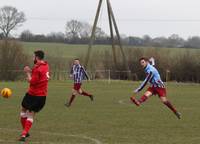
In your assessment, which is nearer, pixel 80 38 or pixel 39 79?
pixel 39 79

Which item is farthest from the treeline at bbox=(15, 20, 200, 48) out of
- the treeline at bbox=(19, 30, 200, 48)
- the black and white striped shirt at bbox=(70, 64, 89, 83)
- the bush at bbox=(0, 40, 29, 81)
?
the black and white striped shirt at bbox=(70, 64, 89, 83)

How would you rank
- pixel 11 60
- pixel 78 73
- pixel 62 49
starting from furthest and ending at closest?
pixel 62 49
pixel 11 60
pixel 78 73

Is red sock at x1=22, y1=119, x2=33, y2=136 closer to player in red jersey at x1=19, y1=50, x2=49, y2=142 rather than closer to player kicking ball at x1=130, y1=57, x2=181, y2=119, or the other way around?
player in red jersey at x1=19, y1=50, x2=49, y2=142

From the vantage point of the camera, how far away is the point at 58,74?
201 feet

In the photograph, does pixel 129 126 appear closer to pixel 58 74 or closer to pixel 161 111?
pixel 161 111

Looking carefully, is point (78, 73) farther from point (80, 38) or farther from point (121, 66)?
point (80, 38)

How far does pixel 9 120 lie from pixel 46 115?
2.01 metres

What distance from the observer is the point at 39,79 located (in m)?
12.2

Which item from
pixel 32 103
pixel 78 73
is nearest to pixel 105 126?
pixel 32 103

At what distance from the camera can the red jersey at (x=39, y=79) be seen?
479 inches

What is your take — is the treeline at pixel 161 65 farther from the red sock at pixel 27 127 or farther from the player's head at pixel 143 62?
the red sock at pixel 27 127

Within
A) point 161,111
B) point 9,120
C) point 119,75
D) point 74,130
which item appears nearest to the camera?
point 74,130

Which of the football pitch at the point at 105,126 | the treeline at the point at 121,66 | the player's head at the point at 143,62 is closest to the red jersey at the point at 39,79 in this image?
the football pitch at the point at 105,126

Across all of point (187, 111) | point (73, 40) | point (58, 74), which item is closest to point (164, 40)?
point (73, 40)
